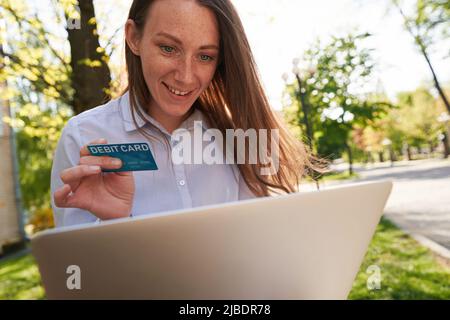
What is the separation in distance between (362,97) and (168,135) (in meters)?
10.2

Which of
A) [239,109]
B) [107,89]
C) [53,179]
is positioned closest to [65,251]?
[53,179]

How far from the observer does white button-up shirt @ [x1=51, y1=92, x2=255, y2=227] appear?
4.03 feet

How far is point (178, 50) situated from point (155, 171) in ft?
1.18

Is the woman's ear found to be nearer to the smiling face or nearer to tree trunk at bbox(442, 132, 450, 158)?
the smiling face

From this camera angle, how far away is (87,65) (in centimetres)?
278

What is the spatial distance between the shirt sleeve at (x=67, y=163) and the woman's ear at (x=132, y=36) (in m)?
0.29

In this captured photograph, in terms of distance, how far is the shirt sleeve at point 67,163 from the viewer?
1.10 m

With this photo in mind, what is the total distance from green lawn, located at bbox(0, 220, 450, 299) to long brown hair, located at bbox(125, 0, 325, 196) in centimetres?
230

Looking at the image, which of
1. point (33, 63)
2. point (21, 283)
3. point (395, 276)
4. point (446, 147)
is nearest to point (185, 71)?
point (33, 63)

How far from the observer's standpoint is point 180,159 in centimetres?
136

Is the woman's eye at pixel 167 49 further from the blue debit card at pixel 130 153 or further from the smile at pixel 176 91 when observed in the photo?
the blue debit card at pixel 130 153

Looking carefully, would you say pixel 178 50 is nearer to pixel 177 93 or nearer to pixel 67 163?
pixel 177 93

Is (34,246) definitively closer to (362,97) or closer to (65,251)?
(65,251)

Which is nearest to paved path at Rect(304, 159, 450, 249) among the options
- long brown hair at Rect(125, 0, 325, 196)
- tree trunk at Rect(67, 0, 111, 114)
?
tree trunk at Rect(67, 0, 111, 114)
